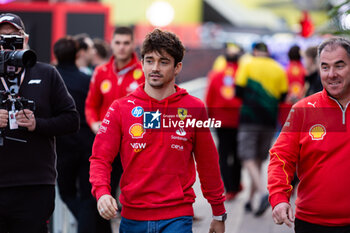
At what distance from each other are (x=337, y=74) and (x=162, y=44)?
1078 millimetres

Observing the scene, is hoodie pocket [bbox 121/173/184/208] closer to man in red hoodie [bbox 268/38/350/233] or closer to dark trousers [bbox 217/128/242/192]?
man in red hoodie [bbox 268/38/350/233]

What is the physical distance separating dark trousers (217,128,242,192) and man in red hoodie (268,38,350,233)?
6245 mm

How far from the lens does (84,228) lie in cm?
616

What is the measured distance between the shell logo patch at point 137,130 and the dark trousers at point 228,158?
20.5ft

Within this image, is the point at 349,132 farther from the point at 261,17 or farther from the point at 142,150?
the point at 261,17

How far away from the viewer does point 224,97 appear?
10.5 metres

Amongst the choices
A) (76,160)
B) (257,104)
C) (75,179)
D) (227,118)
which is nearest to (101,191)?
(76,160)

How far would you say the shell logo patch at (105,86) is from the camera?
660 cm

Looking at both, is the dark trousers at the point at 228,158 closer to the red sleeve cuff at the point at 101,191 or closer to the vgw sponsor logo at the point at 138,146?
the vgw sponsor logo at the point at 138,146

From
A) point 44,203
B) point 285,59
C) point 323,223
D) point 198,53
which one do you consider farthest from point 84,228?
point 285,59

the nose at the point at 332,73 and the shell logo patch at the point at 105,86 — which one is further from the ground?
the nose at the point at 332,73

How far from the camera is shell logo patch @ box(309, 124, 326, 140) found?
400 cm

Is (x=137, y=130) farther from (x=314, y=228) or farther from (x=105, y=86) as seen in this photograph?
(x=105, y=86)

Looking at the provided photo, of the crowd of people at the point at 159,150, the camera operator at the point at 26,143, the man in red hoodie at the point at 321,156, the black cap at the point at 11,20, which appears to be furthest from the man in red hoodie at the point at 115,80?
the man in red hoodie at the point at 321,156
